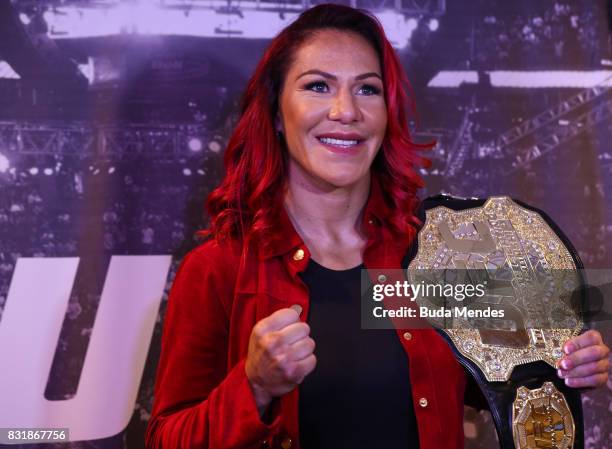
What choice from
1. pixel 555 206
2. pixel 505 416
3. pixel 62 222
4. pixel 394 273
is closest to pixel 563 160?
pixel 555 206

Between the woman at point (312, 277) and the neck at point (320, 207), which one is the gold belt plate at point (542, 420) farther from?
the neck at point (320, 207)

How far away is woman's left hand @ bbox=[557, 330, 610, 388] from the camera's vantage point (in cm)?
124

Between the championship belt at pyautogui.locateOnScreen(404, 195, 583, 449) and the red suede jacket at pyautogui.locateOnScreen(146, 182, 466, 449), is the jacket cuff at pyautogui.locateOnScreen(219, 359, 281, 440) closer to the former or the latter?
the red suede jacket at pyautogui.locateOnScreen(146, 182, 466, 449)

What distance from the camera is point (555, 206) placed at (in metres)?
2.11

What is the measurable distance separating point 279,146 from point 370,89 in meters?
0.25

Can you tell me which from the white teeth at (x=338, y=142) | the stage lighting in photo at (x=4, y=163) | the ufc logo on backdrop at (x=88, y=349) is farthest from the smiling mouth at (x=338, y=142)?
the stage lighting in photo at (x=4, y=163)

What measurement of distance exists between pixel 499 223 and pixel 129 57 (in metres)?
1.22

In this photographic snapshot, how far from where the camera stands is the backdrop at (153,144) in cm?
193

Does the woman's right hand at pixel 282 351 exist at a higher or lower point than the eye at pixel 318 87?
lower

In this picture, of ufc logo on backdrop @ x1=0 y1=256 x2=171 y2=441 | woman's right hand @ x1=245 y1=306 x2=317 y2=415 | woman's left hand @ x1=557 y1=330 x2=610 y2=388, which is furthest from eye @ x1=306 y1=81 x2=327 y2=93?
ufc logo on backdrop @ x1=0 y1=256 x2=171 y2=441

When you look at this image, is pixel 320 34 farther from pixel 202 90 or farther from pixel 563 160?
pixel 563 160

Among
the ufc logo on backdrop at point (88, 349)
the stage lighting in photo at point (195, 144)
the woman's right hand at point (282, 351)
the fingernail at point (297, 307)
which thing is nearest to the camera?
the woman's right hand at point (282, 351)

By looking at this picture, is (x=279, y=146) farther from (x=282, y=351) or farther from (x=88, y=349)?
(x=88, y=349)

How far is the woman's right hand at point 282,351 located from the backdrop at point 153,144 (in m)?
0.97
